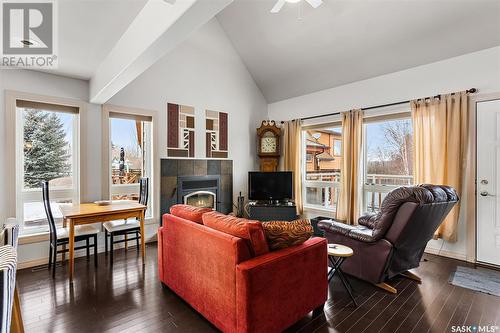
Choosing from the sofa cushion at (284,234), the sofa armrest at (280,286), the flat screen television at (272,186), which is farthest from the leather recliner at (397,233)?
the flat screen television at (272,186)

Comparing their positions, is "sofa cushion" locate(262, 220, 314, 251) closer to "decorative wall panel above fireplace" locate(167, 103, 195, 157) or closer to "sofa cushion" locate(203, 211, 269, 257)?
"sofa cushion" locate(203, 211, 269, 257)

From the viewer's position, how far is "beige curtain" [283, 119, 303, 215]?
17.7 ft

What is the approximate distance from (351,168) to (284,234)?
3.02 metres

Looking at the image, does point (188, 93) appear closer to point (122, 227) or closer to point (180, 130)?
point (180, 130)

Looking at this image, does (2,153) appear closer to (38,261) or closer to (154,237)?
(38,261)

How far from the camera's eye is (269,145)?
18.4 feet

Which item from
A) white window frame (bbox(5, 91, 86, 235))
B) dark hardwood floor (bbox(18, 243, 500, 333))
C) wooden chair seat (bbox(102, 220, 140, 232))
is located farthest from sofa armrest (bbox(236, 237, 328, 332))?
white window frame (bbox(5, 91, 86, 235))

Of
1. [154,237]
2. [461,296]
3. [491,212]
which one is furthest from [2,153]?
[491,212]

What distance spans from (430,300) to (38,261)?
4.53 metres

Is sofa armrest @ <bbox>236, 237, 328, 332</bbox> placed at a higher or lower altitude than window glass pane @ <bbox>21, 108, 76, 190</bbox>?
lower

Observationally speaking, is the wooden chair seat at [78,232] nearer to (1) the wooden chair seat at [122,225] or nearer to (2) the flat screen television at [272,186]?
(1) the wooden chair seat at [122,225]

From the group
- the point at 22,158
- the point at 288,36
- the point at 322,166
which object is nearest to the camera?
the point at 22,158

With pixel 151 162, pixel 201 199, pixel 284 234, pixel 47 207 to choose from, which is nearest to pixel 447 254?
pixel 284 234

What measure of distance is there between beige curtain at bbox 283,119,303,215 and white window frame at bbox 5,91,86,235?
12.3ft
